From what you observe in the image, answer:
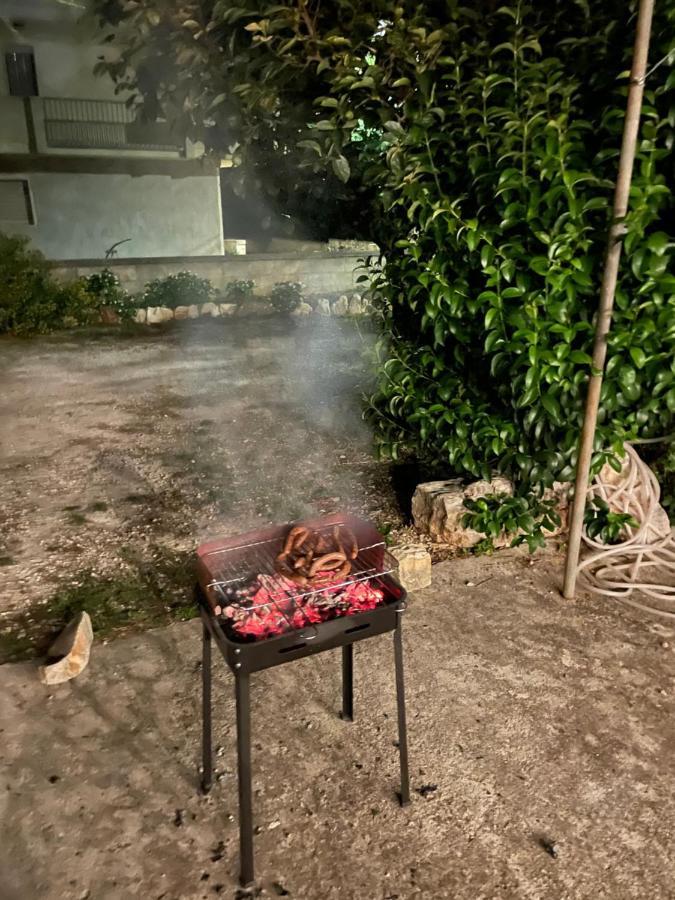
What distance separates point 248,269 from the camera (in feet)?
38.8

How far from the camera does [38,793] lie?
2.04 m

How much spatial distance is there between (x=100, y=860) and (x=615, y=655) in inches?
78.9

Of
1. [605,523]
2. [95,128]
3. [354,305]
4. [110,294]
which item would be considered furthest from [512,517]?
[95,128]

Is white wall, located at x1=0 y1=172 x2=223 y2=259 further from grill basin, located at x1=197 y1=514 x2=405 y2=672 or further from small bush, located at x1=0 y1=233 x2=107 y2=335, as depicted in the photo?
grill basin, located at x1=197 y1=514 x2=405 y2=672

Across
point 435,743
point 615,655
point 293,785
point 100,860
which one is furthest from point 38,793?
point 615,655

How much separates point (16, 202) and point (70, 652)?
13.3m

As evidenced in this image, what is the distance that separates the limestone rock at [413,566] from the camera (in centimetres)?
306

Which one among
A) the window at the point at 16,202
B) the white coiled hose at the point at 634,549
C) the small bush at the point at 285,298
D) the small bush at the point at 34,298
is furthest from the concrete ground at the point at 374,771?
the window at the point at 16,202

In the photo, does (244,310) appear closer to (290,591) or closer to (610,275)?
(610,275)

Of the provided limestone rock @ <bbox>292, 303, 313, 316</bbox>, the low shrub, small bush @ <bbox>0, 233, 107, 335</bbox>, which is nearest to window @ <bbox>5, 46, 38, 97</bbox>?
small bush @ <bbox>0, 233, 107, 335</bbox>

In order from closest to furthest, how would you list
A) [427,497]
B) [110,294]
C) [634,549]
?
[634,549], [427,497], [110,294]

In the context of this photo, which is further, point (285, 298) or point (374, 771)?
point (285, 298)

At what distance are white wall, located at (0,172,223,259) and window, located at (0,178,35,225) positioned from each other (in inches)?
4.7

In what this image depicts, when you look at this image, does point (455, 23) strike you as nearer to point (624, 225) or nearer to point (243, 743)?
point (624, 225)
